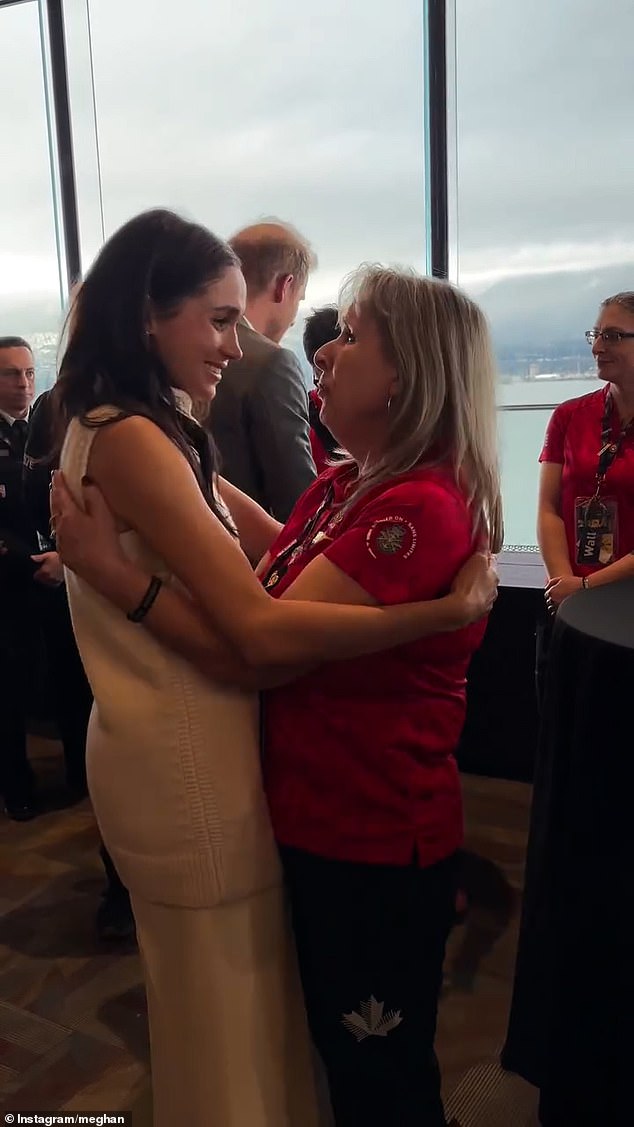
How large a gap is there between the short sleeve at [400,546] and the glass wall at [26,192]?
370 cm

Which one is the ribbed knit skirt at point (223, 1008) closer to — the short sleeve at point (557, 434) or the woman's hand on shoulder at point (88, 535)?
the woman's hand on shoulder at point (88, 535)

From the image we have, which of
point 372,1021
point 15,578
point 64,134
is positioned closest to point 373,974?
point 372,1021

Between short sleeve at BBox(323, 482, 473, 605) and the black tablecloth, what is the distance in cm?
36

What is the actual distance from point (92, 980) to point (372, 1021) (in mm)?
1284

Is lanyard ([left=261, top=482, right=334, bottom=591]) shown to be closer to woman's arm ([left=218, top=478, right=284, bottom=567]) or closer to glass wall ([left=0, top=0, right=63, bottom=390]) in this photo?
woman's arm ([left=218, top=478, right=284, bottom=567])

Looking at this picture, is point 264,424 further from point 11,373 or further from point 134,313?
point 11,373

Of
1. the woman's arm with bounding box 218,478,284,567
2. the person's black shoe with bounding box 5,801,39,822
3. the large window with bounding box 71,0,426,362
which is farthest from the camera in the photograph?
the large window with bounding box 71,0,426,362

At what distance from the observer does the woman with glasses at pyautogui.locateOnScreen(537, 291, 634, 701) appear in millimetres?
2373

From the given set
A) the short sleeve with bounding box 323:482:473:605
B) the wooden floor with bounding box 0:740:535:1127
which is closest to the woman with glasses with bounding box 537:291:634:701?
the wooden floor with bounding box 0:740:535:1127

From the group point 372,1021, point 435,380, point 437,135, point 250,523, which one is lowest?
point 372,1021

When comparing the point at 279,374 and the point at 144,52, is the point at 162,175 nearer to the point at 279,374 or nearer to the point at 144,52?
the point at 144,52

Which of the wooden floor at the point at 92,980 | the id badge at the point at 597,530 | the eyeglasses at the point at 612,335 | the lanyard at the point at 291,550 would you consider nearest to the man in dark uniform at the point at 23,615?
the wooden floor at the point at 92,980

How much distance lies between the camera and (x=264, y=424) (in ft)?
5.91

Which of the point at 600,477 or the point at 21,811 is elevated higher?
the point at 600,477
